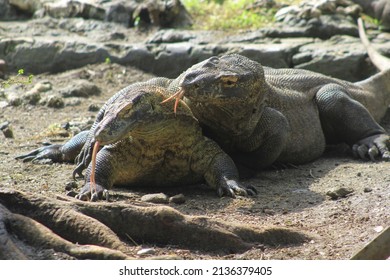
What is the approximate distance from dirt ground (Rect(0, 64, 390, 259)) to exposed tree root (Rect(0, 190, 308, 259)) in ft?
0.26

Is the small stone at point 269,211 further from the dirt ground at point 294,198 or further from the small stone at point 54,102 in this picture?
the small stone at point 54,102

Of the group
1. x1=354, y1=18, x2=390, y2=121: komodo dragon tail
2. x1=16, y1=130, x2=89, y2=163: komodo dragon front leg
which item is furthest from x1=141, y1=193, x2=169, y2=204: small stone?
x1=354, y1=18, x2=390, y2=121: komodo dragon tail

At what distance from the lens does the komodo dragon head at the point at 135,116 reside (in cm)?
578

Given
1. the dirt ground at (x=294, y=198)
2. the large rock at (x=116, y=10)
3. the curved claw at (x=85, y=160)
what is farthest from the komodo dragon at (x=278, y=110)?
the large rock at (x=116, y=10)

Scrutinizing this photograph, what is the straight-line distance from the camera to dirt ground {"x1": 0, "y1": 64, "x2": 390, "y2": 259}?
498 cm

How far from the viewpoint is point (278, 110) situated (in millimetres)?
7590

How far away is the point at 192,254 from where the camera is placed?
4809mm

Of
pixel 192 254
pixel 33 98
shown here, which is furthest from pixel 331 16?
pixel 192 254

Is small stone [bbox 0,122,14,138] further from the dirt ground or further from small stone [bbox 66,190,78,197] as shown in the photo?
small stone [bbox 66,190,78,197]

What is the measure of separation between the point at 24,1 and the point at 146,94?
810 centimetres

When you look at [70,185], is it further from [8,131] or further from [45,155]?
[8,131]

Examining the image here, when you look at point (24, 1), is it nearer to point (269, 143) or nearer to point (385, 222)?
point (269, 143)

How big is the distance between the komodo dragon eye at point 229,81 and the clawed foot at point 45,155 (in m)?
2.26

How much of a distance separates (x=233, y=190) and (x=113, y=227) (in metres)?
1.70
